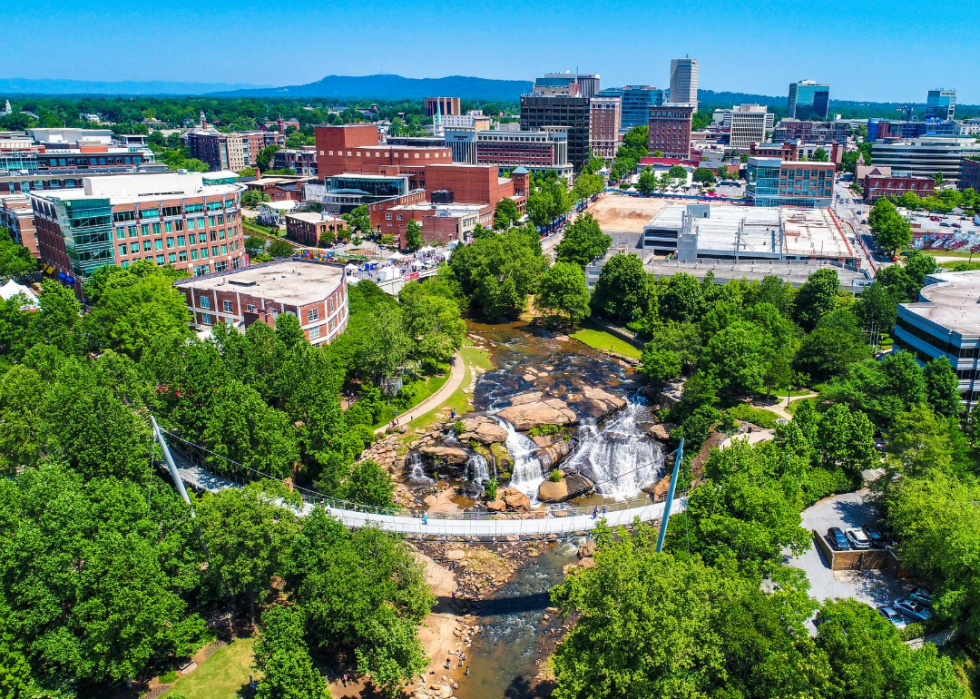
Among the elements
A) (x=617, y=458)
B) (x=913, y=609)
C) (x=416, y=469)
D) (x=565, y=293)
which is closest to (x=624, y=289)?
(x=565, y=293)

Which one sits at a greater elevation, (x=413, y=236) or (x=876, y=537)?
(x=413, y=236)

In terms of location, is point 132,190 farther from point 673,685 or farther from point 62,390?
point 673,685

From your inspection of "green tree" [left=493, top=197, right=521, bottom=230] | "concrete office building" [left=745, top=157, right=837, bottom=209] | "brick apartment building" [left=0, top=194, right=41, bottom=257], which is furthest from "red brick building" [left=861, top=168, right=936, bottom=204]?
"brick apartment building" [left=0, top=194, right=41, bottom=257]

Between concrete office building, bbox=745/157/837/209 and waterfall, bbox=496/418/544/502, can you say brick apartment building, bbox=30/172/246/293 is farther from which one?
concrete office building, bbox=745/157/837/209

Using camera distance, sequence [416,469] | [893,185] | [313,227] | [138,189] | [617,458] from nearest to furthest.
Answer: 1. [416,469]
2. [617,458]
3. [138,189]
4. [313,227]
5. [893,185]

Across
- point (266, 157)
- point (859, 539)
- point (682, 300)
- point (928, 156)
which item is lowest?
point (859, 539)

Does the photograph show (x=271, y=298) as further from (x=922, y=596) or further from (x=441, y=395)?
(x=922, y=596)
